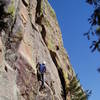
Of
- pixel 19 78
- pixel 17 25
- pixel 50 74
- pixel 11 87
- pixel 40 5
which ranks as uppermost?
pixel 40 5

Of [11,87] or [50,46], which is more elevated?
[50,46]

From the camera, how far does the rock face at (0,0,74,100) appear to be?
64.8 feet

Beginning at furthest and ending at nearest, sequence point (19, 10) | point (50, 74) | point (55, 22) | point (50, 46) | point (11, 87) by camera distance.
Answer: point (55, 22) < point (50, 46) < point (50, 74) < point (19, 10) < point (11, 87)

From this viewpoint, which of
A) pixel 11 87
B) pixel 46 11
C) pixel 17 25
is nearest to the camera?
pixel 11 87

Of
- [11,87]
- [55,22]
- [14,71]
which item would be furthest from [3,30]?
[55,22]

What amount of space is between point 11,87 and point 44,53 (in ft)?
28.2

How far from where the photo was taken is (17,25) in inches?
870

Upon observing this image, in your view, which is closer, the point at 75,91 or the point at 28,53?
the point at 28,53

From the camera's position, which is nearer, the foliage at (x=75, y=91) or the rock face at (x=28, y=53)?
the rock face at (x=28, y=53)

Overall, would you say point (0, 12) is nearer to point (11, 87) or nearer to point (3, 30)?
point (3, 30)

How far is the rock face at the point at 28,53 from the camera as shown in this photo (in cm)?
1977

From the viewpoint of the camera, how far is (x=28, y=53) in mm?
23125

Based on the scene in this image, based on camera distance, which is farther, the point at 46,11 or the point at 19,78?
the point at 46,11

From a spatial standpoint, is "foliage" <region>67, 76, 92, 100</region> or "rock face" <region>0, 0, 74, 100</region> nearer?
"rock face" <region>0, 0, 74, 100</region>
